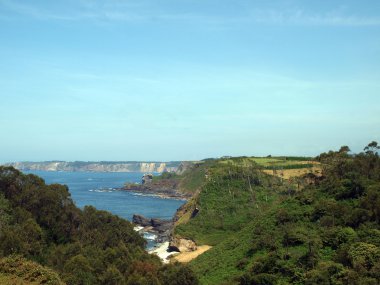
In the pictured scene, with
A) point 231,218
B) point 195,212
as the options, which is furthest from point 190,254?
point 195,212

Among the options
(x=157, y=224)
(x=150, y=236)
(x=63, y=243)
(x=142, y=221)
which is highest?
(x=63, y=243)

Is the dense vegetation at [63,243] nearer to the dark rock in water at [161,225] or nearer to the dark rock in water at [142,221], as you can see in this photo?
the dark rock in water at [161,225]

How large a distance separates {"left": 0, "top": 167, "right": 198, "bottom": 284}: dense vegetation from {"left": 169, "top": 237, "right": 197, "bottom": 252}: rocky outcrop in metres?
20.9

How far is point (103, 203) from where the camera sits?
485ft

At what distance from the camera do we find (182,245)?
7988 cm

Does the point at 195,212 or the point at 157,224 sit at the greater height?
the point at 195,212

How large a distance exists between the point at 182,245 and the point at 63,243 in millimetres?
31057

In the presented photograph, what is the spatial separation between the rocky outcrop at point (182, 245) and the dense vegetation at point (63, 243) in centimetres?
2086

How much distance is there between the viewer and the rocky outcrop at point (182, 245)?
79375mm

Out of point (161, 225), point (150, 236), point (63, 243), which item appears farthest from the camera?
point (161, 225)

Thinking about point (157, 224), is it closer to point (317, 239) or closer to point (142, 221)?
point (142, 221)

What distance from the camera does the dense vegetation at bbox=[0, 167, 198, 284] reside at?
38.6 metres

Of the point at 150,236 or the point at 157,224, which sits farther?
the point at 157,224

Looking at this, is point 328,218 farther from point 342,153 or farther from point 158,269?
point 342,153
